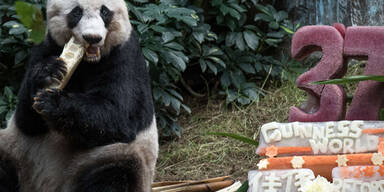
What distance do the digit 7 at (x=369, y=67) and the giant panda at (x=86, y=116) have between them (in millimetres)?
1044

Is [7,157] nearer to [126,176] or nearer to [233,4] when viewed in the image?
[126,176]

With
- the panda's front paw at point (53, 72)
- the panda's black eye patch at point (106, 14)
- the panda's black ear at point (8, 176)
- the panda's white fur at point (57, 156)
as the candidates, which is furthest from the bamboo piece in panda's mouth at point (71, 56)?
the panda's black ear at point (8, 176)

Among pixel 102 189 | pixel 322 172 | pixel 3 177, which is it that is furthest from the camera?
pixel 3 177

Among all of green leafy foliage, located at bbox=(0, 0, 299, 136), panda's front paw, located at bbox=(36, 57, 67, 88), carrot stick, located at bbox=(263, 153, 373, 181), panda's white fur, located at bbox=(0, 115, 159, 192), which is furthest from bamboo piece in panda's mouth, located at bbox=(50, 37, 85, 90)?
green leafy foliage, located at bbox=(0, 0, 299, 136)

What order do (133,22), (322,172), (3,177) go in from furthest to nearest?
(133,22) → (3,177) → (322,172)

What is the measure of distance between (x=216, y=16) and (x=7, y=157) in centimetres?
262

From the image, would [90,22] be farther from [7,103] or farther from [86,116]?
[7,103]

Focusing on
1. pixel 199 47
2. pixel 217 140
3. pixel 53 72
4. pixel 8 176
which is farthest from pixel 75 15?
pixel 217 140

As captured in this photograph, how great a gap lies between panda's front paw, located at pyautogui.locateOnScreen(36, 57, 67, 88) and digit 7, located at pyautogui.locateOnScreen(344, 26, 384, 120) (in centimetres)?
134

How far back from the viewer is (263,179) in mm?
2031

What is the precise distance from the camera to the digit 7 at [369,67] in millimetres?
2141

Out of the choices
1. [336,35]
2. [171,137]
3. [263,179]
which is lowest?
[171,137]

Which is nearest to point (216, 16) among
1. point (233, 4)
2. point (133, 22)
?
point (233, 4)

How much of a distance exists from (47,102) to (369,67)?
1.47 meters
